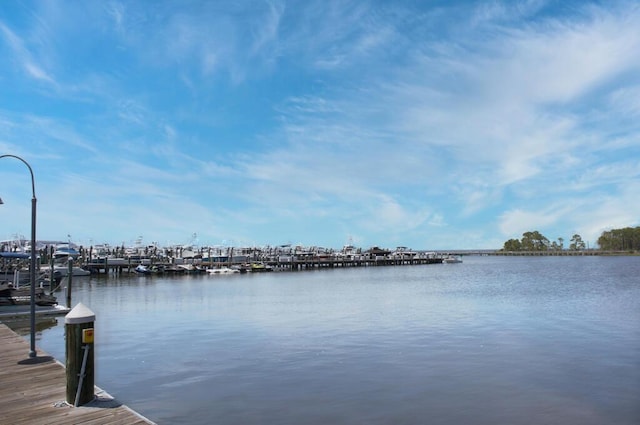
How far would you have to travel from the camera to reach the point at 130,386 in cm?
1736

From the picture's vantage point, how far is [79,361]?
10.7 meters

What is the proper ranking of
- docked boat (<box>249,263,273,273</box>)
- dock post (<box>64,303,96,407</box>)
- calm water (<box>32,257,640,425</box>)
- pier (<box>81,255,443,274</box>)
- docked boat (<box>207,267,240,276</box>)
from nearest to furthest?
1. dock post (<box>64,303,96,407</box>)
2. calm water (<box>32,257,640,425</box>)
3. docked boat (<box>207,267,240,276</box>)
4. pier (<box>81,255,443,274</box>)
5. docked boat (<box>249,263,273,273</box>)

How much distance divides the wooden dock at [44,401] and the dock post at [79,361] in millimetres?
234

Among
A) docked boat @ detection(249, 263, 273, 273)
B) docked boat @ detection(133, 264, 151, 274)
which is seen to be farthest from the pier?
docked boat @ detection(249, 263, 273, 273)

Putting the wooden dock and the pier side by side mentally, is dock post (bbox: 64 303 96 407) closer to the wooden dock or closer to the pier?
the wooden dock

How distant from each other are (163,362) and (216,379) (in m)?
4.14

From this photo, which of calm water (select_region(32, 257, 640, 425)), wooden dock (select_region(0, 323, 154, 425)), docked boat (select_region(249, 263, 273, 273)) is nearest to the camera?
wooden dock (select_region(0, 323, 154, 425))

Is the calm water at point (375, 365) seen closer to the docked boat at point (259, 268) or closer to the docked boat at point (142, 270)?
the docked boat at point (142, 270)

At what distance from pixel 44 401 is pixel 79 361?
129 cm

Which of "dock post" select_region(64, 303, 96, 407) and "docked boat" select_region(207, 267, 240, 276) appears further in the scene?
"docked boat" select_region(207, 267, 240, 276)

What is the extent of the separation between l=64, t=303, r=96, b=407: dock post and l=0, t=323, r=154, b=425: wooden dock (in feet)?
0.77

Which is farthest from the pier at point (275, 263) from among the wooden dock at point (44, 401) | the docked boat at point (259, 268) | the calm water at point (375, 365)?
the wooden dock at point (44, 401)

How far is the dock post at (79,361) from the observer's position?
418 inches

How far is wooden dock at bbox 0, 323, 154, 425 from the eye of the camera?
31.8 feet
